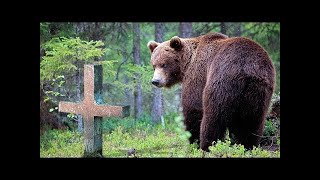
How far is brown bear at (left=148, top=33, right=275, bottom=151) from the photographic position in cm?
657

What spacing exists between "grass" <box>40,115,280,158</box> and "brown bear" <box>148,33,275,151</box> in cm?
23

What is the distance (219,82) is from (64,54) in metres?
2.80

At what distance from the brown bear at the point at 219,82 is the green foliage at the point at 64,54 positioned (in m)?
1.16

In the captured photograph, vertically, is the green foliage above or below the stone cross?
above

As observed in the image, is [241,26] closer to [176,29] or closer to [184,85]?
[176,29]

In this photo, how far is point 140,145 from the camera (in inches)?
301

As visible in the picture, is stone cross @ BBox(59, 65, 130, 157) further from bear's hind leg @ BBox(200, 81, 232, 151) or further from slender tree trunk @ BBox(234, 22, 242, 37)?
Answer: slender tree trunk @ BBox(234, 22, 242, 37)

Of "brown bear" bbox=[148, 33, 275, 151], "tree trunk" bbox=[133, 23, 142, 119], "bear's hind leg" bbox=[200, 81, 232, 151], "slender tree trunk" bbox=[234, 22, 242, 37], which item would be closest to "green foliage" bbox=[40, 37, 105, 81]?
"brown bear" bbox=[148, 33, 275, 151]

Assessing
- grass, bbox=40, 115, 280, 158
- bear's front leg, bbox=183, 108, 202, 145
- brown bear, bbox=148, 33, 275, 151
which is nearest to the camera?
brown bear, bbox=148, 33, 275, 151

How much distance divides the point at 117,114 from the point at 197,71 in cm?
148
